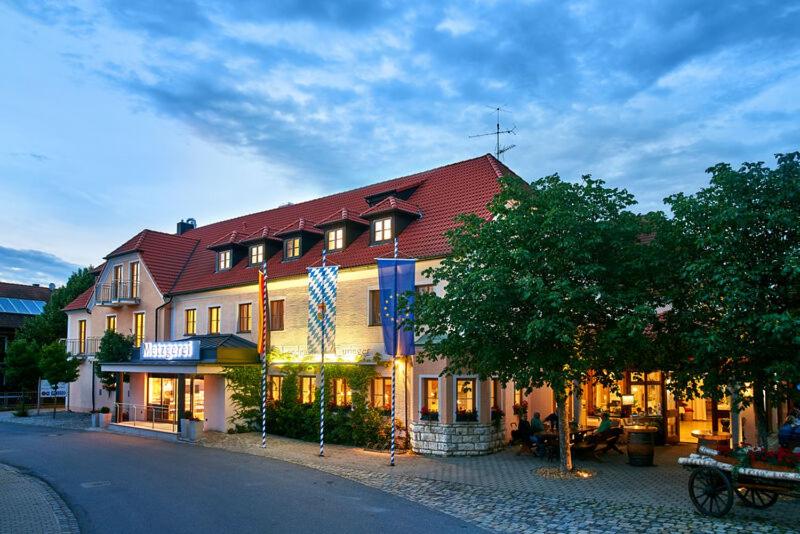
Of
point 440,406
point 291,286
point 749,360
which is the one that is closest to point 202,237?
point 291,286

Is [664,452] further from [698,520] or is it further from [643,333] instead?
[698,520]

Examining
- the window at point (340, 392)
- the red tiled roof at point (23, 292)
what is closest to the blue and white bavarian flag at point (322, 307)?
the window at point (340, 392)

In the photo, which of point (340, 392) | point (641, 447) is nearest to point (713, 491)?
point (641, 447)

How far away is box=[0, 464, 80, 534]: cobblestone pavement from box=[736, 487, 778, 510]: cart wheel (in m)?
12.9

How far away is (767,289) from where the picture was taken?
529 inches

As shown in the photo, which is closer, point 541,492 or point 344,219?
point 541,492

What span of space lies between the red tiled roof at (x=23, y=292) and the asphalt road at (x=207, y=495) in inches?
1672

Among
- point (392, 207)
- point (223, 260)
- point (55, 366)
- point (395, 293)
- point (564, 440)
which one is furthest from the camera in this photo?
point (55, 366)

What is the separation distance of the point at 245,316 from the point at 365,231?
282 inches

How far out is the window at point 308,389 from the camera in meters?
26.7

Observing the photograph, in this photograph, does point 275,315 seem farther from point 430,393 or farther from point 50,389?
point 50,389

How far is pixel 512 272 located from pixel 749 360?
221 inches

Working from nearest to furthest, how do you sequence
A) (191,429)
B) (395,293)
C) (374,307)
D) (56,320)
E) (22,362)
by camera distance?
(395,293), (374,307), (191,429), (22,362), (56,320)

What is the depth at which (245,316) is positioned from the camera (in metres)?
30.1
